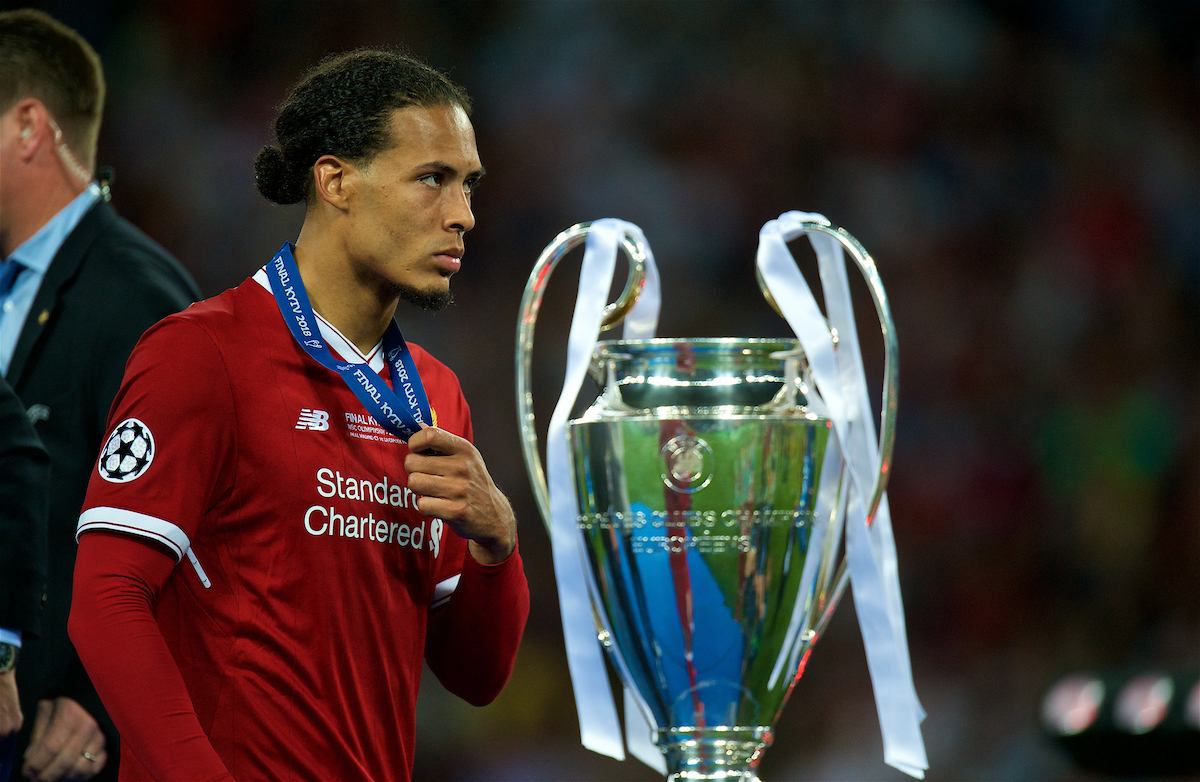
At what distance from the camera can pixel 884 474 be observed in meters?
1.46

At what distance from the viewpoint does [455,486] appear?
1.30 meters

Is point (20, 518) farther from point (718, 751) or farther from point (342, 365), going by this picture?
point (718, 751)

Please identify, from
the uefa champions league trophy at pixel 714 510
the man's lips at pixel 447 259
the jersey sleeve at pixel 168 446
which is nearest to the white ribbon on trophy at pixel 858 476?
the uefa champions league trophy at pixel 714 510

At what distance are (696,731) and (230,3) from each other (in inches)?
169

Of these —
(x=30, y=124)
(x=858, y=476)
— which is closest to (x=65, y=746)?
(x=30, y=124)

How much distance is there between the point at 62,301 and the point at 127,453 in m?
0.86

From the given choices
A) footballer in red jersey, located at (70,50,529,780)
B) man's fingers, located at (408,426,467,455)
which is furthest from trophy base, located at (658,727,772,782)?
man's fingers, located at (408,426,467,455)

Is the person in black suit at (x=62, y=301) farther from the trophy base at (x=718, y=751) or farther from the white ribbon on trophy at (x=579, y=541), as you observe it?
the trophy base at (x=718, y=751)

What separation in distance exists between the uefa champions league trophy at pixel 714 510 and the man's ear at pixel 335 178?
9.5 inches

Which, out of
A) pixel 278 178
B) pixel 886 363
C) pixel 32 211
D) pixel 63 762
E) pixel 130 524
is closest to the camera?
pixel 130 524

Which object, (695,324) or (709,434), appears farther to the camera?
(695,324)

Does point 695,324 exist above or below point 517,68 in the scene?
below

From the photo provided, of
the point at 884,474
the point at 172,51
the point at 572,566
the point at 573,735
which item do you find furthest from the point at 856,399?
the point at 172,51

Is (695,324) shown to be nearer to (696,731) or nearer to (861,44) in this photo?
(861,44)
